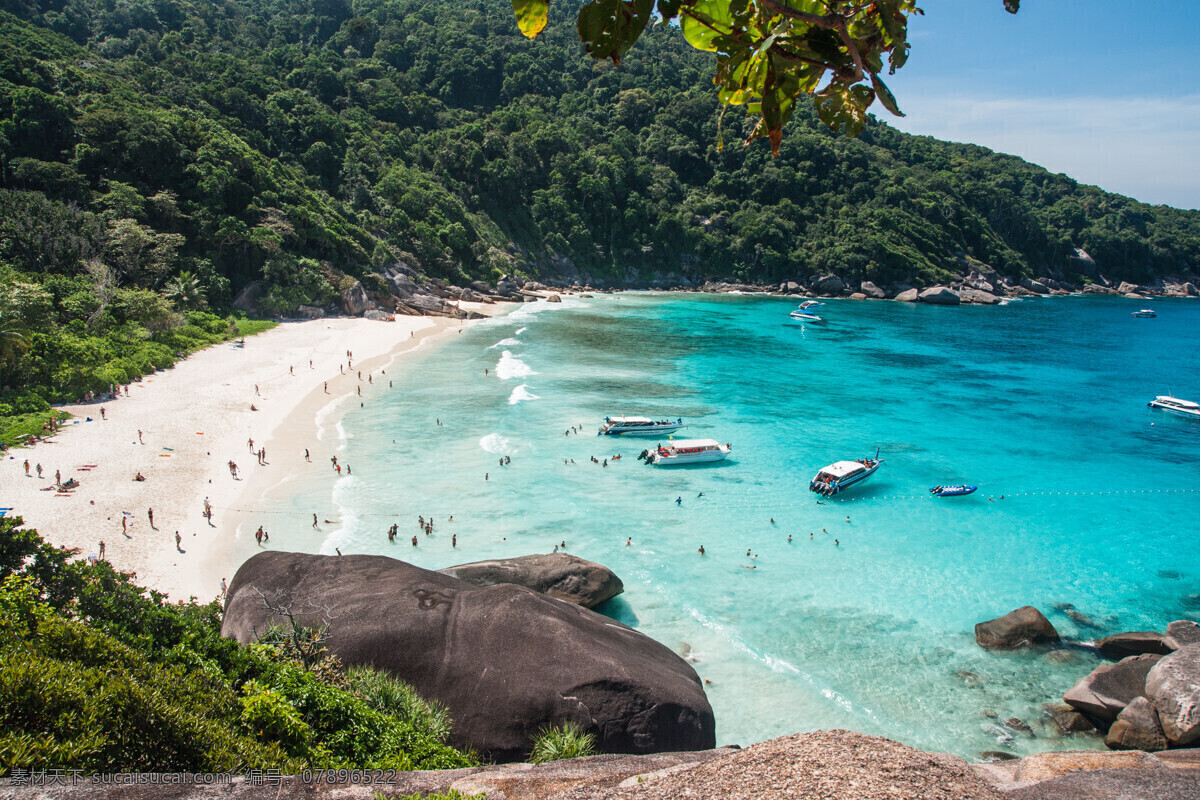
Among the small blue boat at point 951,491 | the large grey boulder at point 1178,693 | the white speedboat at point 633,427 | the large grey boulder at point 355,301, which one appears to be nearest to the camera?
the large grey boulder at point 1178,693

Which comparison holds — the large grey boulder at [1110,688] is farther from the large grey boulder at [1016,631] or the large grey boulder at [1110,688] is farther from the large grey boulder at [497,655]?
the large grey boulder at [497,655]

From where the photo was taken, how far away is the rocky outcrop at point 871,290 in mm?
115250

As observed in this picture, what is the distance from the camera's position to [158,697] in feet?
25.2

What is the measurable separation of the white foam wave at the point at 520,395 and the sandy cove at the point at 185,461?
949 centimetres

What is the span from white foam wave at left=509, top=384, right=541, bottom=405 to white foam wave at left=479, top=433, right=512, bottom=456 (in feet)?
22.5

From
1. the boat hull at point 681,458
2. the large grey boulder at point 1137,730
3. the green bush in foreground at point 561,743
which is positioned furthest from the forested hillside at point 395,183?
the large grey boulder at point 1137,730

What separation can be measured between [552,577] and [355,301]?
188ft

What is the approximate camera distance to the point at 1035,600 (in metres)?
22.6

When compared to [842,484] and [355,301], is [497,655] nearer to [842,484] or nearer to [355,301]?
[842,484]

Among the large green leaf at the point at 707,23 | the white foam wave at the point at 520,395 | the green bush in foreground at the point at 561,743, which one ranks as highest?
the large green leaf at the point at 707,23

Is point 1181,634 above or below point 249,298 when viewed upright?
below

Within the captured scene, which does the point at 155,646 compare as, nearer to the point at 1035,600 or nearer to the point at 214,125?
the point at 1035,600

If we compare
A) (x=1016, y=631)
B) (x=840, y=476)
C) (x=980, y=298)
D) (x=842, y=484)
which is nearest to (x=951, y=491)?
(x=842, y=484)

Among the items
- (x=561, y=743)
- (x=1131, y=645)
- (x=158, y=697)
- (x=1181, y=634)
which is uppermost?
(x=158, y=697)
